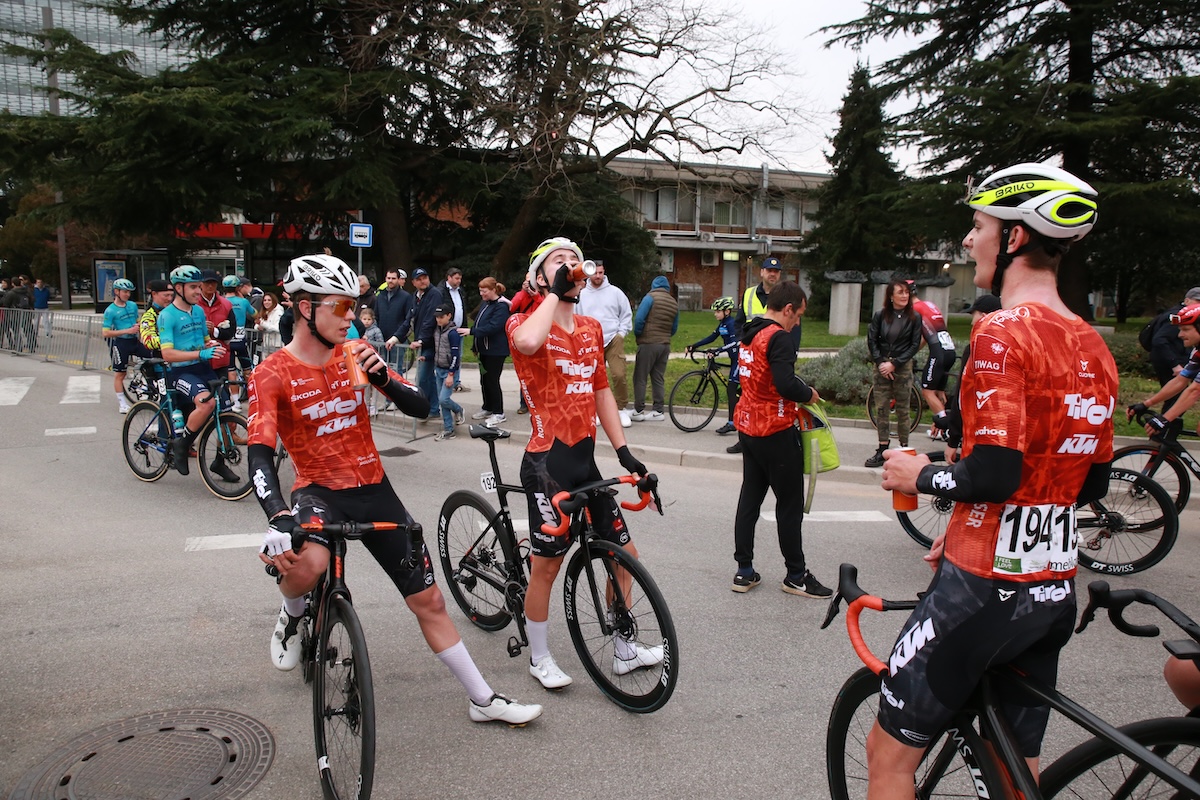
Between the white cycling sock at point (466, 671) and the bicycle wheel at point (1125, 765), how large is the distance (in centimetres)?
222

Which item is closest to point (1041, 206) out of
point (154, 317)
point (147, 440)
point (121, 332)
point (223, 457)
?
point (223, 457)

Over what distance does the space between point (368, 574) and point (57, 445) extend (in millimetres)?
6826

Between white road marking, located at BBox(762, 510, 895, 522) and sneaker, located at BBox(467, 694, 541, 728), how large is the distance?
3986mm

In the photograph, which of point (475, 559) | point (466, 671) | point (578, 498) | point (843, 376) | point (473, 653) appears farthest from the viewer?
point (843, 376)

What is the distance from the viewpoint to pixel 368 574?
→ 18.5 ft

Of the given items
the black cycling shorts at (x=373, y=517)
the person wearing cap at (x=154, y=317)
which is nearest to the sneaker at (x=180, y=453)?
the person wearing cap at (x=154, y=317)

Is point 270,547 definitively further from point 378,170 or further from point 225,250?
point 225,250

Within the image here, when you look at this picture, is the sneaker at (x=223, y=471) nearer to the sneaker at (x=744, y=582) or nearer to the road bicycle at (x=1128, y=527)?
the sneaker at (x=744, y=582)

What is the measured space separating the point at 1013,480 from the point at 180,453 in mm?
7935

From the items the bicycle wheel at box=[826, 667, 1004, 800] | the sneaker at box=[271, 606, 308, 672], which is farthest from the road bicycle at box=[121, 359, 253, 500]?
the bicycle wheel at box=[826, 667, 1004, 800]

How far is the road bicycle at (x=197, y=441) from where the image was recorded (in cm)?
777

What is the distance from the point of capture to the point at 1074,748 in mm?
2131

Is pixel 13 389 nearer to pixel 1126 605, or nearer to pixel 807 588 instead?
pixel 807 588

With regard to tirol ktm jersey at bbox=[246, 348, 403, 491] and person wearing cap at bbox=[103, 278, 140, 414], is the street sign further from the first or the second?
tirol ktm jersey at bbox=[246, 348, 403, 491]
